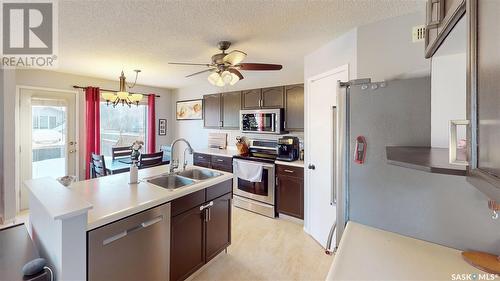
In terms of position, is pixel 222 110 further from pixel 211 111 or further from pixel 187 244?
pixel 187 244

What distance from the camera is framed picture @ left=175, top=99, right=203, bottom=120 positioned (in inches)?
199

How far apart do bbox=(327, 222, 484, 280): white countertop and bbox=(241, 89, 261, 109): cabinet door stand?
2.90m

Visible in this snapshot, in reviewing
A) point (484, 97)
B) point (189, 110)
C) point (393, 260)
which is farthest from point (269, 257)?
point (189, 110)

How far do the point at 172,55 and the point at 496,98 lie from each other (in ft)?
9.86

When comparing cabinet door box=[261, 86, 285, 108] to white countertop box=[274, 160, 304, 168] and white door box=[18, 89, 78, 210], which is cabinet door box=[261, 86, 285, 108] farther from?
white door box=[18, 89, 78, 210]

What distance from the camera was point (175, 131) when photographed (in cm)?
566

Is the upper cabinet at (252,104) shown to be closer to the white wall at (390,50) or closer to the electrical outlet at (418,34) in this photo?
the white wall at (390,50)

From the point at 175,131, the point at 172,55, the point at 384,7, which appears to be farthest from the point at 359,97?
the point at 175,131

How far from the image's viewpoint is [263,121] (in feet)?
12.2

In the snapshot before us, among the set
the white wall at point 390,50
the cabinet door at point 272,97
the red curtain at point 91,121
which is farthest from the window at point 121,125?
the white wall at point 390,50

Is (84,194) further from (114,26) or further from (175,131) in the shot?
(175,131)

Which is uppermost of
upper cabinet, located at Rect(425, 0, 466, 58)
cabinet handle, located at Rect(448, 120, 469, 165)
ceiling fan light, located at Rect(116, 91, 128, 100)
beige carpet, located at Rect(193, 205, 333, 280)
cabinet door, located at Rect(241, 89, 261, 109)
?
cabinet door, located at Rect(241, 89, 261, 109)

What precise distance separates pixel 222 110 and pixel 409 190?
3608 millimetres

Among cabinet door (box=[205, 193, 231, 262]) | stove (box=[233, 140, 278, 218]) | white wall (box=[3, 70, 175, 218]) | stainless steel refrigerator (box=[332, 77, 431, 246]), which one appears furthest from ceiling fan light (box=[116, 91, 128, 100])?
stainless steel refrigerator (box=[332, 77, 431, 246])
